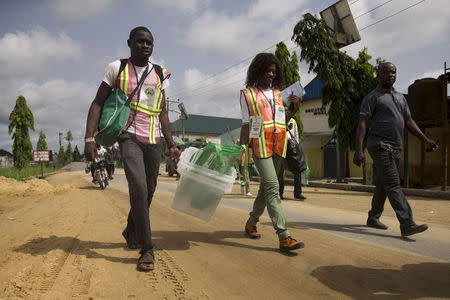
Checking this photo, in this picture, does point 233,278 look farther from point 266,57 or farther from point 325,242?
point 266,57

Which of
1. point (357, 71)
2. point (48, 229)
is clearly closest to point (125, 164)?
point (48, 229)

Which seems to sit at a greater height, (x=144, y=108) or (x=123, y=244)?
(x=144, y=108)

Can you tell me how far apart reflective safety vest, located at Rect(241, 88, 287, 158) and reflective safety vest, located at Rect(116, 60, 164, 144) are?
1.00 m

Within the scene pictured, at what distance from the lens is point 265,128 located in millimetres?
3994

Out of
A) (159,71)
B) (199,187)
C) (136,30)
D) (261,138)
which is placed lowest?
(199,187)

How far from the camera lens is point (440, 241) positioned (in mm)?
4324

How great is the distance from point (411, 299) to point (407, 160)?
10146 mm

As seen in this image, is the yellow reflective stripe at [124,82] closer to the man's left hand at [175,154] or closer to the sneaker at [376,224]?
the man's left hand at [175,154]

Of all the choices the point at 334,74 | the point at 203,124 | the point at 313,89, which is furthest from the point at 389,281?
the point at 203,124

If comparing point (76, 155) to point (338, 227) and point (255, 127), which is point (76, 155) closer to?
point (338, 227)

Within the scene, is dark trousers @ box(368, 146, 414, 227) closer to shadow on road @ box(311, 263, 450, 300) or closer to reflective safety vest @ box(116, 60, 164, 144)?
shadow on road @ box(311, 263, 450, 300)

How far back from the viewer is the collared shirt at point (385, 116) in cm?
464

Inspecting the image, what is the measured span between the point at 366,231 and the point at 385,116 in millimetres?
1519

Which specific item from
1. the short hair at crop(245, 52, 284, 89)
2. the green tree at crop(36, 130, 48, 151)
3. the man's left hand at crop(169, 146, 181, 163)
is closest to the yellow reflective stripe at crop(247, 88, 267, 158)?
the short hair at crop(245, 52, 284, 89)
